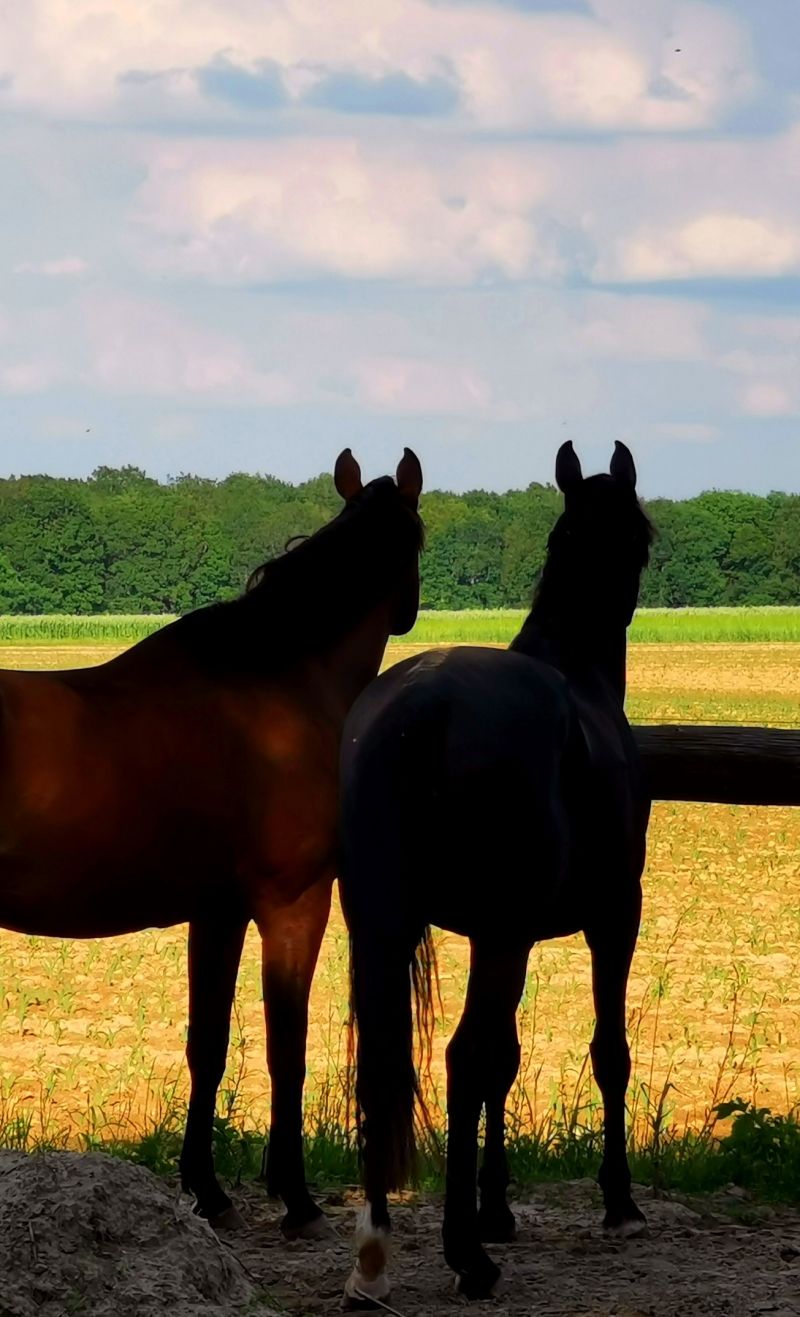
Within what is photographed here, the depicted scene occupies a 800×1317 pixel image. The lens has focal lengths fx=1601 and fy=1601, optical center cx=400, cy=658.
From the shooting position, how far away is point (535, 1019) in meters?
7.50

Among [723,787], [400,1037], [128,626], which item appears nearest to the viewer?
[400,1037]

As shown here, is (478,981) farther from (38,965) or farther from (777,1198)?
(38,965)

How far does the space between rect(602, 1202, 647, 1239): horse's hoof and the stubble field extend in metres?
0.71

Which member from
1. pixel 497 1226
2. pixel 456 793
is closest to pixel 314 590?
pixel 456 793

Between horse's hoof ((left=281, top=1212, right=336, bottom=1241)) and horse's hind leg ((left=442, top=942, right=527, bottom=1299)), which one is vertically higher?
horse's hind leg ((left=442, top=942, right=527, bottom=1299))

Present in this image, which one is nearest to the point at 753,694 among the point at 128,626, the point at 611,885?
the point at 611,885

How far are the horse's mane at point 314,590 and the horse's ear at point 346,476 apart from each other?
0.11 metres

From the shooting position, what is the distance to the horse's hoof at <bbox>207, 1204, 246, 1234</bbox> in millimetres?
4535

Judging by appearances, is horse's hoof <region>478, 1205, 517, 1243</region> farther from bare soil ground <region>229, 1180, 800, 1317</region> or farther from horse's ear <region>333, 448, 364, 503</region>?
horse's ear <region>333, 448, 364, 503</region>

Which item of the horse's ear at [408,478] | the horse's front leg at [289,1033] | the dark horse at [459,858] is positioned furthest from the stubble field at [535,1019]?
the horse's ear at [408,478]

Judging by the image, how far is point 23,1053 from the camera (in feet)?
25.3

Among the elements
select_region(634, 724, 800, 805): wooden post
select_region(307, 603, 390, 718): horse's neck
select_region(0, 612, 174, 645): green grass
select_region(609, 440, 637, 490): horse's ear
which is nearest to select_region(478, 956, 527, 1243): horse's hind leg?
select_region(307, 603, 390, 718): horse's neck

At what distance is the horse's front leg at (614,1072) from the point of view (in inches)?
173

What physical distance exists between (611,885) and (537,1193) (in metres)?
1.23
